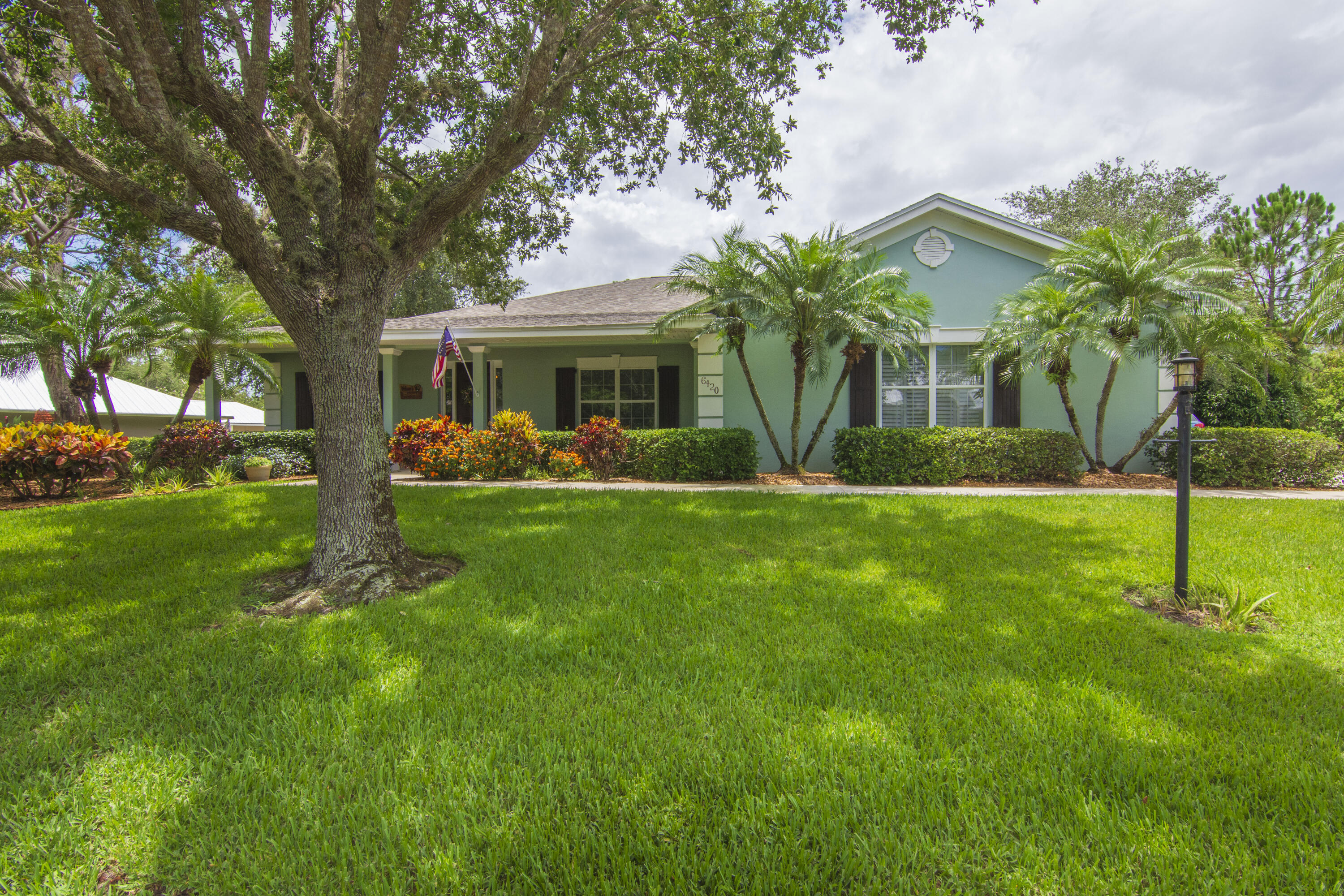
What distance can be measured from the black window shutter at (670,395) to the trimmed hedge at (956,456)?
15.1 ft

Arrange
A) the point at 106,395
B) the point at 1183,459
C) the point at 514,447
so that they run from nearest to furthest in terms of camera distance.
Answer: the point at 1183,459 < the point at 514,447 < the point at 106,395

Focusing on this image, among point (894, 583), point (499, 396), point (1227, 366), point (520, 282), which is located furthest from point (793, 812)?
point (499, 396)

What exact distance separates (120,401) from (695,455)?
30535 millimetres

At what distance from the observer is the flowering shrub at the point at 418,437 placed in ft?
35.5

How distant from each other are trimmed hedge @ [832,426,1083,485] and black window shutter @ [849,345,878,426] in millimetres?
1265

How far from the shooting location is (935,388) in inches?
430

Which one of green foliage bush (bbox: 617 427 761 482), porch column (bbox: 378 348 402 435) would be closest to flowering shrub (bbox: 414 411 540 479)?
green foliage bush (bbox: 617 427 761 482)

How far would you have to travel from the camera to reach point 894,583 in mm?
4180

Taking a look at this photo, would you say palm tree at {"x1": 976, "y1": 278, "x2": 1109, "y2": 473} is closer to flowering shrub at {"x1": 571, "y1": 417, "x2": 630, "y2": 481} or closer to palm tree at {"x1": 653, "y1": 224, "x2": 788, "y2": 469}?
palm tree at {"x1": 653, "y1": 224, "x2": 788, "y2": 469}

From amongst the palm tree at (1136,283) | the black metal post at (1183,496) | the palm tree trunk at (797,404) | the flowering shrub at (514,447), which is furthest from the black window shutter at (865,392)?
the black metal post at (1183,496)

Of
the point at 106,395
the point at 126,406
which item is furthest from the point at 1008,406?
the point at 126,406

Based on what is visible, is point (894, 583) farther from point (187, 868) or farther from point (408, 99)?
point (408, 99)

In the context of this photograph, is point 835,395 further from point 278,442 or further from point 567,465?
point 278,442

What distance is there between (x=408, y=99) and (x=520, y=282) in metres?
3.92
